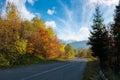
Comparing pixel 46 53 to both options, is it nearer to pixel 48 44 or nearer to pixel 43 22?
pixel 48 44

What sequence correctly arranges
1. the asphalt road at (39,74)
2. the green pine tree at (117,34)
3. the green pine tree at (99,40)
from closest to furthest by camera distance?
the asphalt road at (39,74) → the green pine tree at (117,34) → the green pine tree at (99,40)

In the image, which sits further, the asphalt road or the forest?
the forest

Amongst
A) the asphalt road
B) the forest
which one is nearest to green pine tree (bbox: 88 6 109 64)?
the forest

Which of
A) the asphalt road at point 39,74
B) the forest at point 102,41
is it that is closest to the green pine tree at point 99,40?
the forest at point 102,41

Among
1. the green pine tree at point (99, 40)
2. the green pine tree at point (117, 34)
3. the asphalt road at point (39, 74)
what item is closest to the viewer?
the asphalt road at point (39, 74)

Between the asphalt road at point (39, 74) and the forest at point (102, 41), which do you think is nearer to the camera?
the asphalt road at point (39, 74)

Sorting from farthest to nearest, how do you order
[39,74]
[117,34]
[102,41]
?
[102,41]
[117,34]
[39,74]

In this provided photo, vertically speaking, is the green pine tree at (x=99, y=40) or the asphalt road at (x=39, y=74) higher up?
the green pine tree at (x=99, y=40)

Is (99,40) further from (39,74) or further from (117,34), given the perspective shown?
(39,74)

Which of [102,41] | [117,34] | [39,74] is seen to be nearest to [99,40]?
[102,41]

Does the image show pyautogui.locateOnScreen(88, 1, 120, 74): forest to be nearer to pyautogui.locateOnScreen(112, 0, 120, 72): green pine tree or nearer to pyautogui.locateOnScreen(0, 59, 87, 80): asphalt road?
pyautogui.locateOnScreen(112, 0, 120, 72): green pine tree

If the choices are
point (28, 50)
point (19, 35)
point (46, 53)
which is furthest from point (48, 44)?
point (19, 35)

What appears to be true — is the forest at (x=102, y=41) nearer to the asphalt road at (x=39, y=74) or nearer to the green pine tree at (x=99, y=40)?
the green pine tree at (x=99, y=40)

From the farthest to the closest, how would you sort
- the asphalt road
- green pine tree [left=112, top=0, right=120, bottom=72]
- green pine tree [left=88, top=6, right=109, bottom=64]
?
green pine tree [left=88, top=6, right=109, bottom=64]
green pine tree [left=112, top=0, right=120, bottom=72]
the asphalt road
